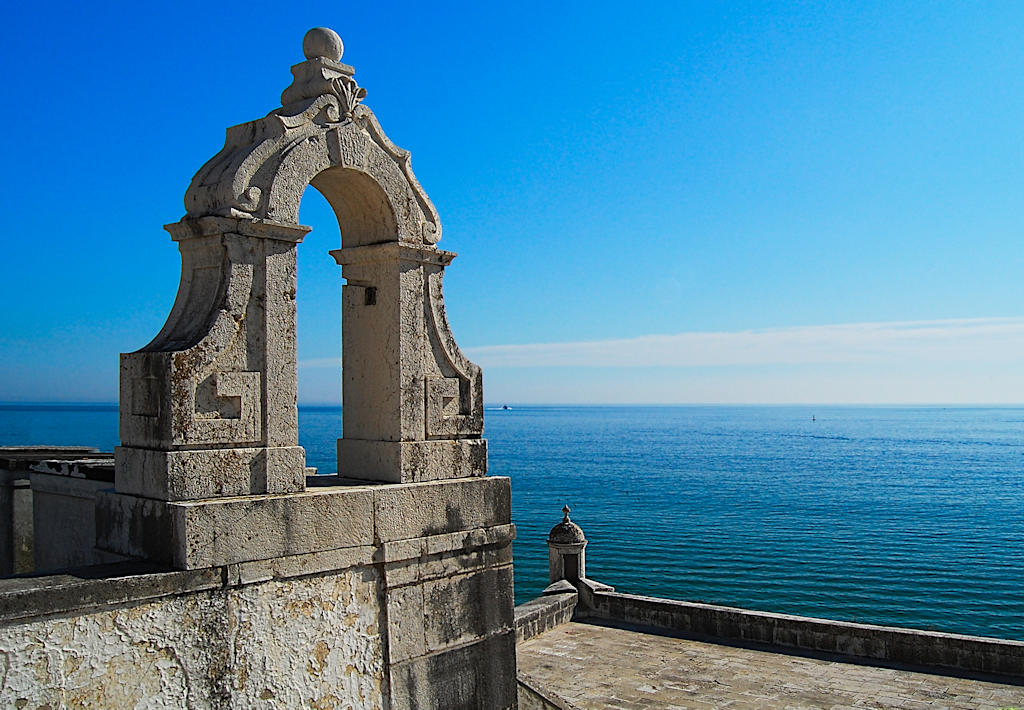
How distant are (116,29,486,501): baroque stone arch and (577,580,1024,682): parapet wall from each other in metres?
8.87

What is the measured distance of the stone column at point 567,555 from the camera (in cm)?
1644

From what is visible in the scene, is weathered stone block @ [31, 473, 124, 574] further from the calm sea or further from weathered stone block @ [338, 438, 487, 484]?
the calm sea

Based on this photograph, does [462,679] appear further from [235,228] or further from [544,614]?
[544,614]

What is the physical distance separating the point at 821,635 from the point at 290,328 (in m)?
10.6

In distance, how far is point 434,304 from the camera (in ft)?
21.4

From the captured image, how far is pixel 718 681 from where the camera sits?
12.0 m

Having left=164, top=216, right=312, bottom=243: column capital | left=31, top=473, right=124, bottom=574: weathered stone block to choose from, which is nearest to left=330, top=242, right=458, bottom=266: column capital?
left=164, top=216, right=312, bottom=243: column capital

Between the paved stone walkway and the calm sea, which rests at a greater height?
the paved stone walkway

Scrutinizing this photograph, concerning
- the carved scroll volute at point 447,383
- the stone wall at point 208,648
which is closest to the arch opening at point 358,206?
the carved scroll volute at point 447,383

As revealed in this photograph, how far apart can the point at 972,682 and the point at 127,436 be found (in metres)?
11.2

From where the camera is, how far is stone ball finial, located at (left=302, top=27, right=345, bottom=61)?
6062 millimetres

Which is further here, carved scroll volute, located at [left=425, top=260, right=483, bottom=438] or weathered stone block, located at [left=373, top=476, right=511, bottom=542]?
carved scroll volute, located at [left=425, top=260, right=483, bottom=438]

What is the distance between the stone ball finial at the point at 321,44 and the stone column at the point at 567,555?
458 inches

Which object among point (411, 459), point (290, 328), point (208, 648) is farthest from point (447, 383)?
point (208, 648)
